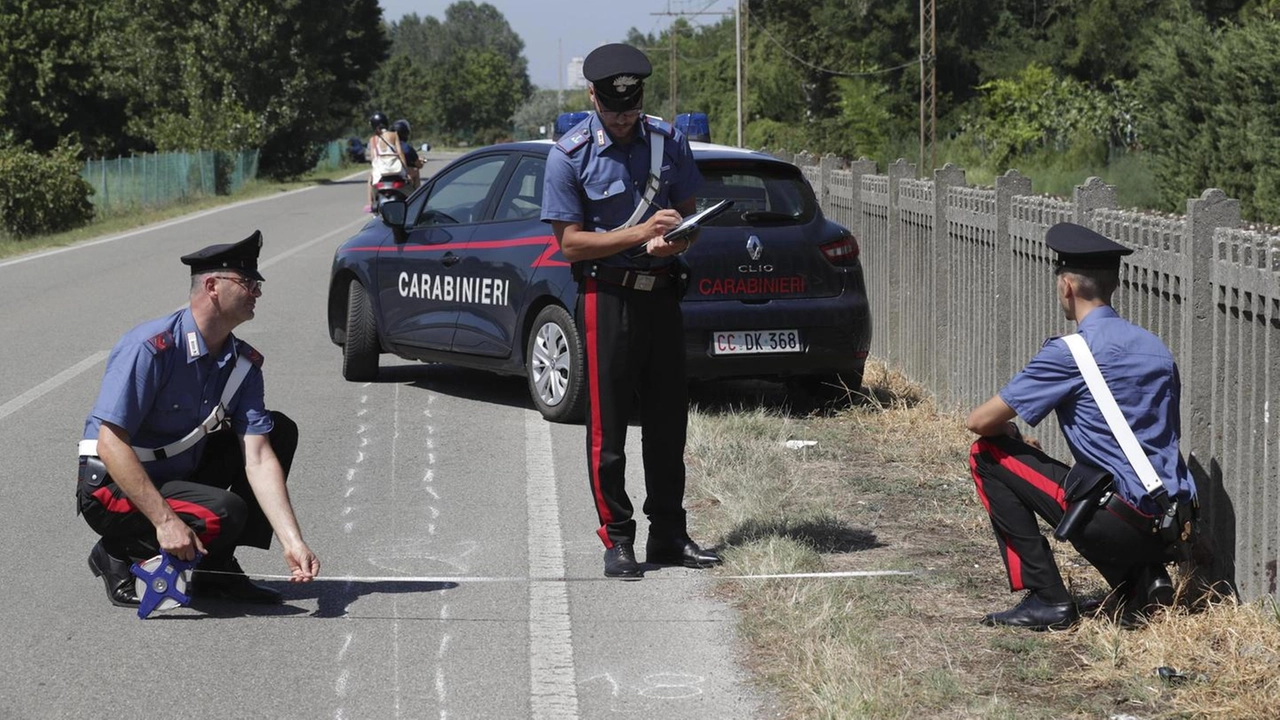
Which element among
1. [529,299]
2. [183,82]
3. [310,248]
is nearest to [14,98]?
[183,82]

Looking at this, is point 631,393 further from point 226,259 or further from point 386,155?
point 386,155

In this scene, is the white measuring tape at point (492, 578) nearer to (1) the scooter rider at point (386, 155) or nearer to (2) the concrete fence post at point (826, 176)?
(2) the concrete fence post at point (826, 176)

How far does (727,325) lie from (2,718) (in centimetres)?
518

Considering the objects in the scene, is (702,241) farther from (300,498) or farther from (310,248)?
(310,248)

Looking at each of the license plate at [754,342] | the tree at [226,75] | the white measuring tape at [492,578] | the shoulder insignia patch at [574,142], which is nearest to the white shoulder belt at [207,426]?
the white measuring tape at [492,578]

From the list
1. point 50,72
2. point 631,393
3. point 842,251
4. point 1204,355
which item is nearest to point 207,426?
point 631,393

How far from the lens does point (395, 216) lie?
10695 millimetres

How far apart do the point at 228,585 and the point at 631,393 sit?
5.31 feet

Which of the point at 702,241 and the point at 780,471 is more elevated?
the point at 702,241

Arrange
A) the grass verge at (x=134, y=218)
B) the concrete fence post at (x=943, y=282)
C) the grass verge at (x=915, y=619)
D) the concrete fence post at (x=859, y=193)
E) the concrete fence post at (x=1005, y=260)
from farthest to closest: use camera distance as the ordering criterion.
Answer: the grass verge at (x=134, y=218) → the concrete fence post at (x=859, y=193) → the concrete fence post at (x=943, y=282) → the concrete fence post at (x=1005, y=260) → the grass verge at (x=915, y=619)

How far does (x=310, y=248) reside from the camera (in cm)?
2364

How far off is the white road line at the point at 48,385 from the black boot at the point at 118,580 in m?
4.19

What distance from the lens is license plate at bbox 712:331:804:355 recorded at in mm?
9289

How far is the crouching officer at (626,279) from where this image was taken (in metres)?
6.18
